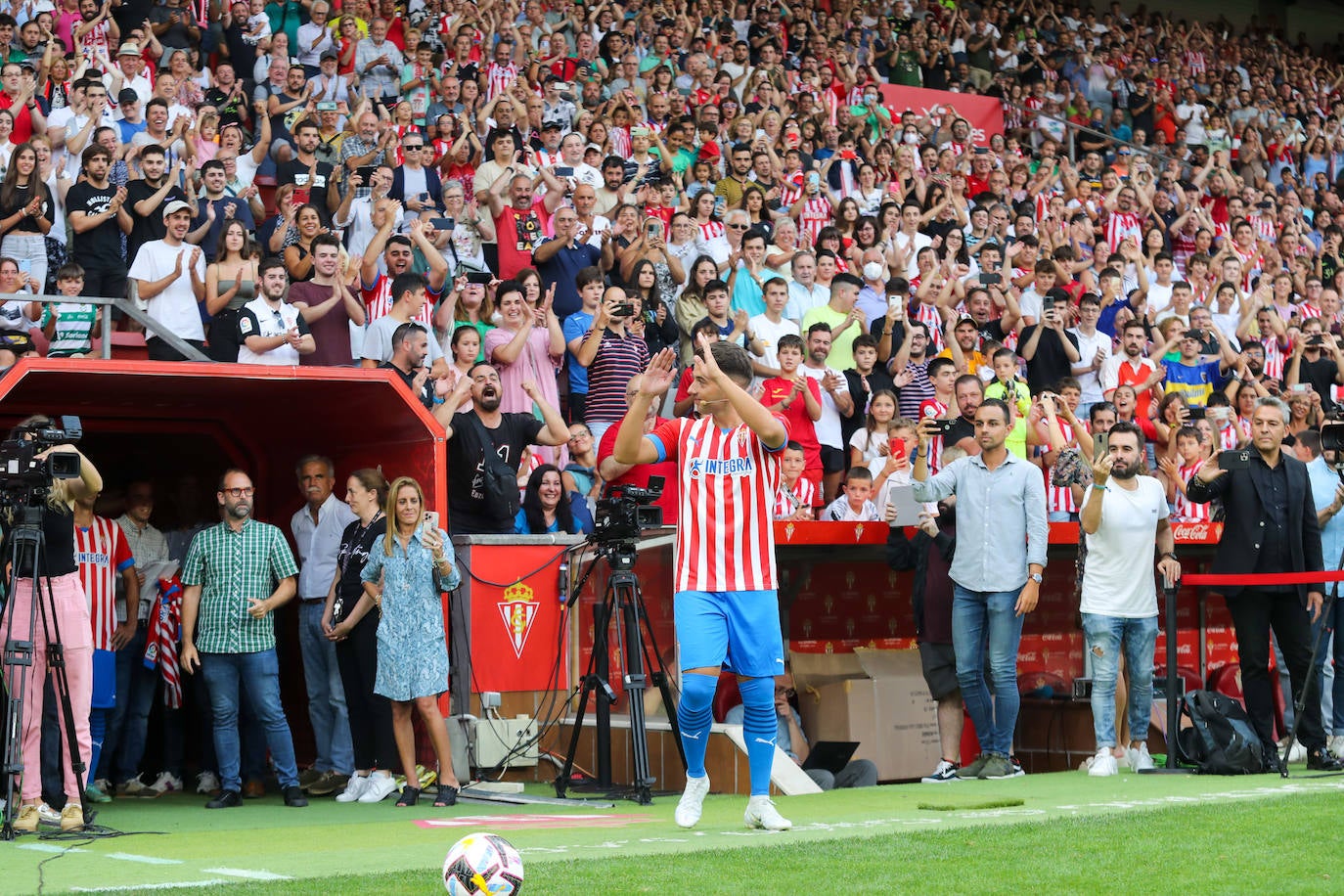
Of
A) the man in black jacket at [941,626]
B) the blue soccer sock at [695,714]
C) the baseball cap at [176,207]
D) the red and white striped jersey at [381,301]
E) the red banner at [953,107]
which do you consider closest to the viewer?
the blue soccer sock at [695,714]

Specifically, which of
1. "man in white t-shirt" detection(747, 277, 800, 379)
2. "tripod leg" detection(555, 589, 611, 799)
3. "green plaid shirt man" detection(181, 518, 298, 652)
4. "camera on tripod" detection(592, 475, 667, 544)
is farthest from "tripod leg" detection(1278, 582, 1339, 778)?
"green plaid shirt man" detection(181, 518, 298, 652)

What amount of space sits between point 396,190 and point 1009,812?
29.5ft

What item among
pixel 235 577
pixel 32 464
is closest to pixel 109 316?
pixel 235 577

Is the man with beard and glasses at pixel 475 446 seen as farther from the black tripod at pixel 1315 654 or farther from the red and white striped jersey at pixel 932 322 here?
the red and white striped jersey at pixel 932 322

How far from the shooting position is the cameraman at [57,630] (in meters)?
8.52

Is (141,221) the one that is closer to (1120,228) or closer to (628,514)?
(628,514)

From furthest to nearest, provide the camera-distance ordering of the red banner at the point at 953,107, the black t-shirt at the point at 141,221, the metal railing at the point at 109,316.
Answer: the red banner at the point at 953,107, the black t-shirt at the point at 141,221, the metal railing at the point at 109,316

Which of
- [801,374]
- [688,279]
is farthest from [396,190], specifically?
[801,374]

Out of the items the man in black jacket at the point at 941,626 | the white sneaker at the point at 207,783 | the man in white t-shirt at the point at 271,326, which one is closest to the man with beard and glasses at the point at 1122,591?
the man in black jacket at the point at 941,626

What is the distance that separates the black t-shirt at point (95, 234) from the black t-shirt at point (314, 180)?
189 cm

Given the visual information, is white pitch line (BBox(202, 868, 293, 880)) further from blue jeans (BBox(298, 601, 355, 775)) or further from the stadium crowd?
blue jeans (BBox(298, 601, 355, 775))

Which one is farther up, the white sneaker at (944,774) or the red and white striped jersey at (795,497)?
the red and white striped jersey at (795,497)

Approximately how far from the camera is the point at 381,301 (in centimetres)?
1373

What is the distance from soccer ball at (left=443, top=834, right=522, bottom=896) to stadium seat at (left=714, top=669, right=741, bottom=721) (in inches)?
216
